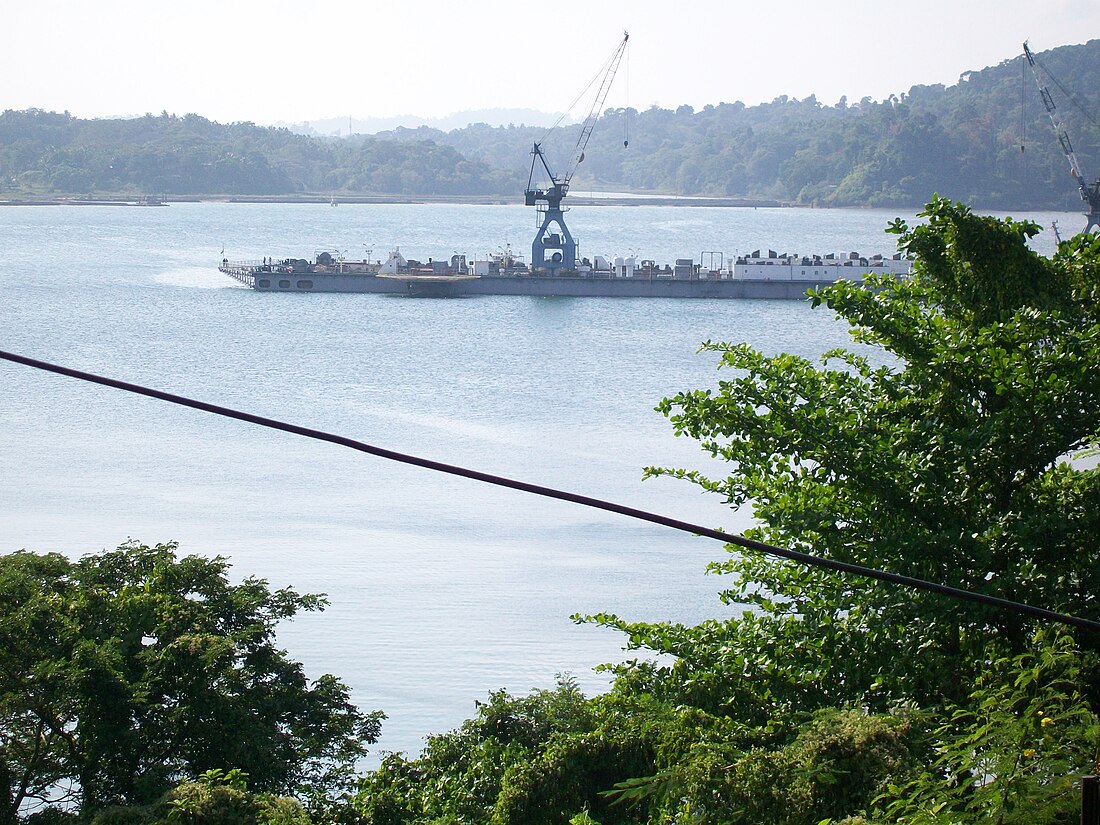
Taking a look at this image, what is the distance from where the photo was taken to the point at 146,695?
9578mm

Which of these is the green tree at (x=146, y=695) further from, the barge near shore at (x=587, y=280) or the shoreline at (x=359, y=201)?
the shoreline at (x=359, y=201)

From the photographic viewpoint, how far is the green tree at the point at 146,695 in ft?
31.3

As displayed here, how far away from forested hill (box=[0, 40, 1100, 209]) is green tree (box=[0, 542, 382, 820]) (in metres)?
131

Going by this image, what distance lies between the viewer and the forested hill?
140375mm

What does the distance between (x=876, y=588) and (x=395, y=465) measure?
73.2 ft

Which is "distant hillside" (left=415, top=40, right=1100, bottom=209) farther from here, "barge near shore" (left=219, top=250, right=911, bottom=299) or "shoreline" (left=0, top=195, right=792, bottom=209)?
"barge near shore" (left=219, top=250, right=911, bottom=299)

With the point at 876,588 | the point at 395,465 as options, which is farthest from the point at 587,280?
the point at 876,588

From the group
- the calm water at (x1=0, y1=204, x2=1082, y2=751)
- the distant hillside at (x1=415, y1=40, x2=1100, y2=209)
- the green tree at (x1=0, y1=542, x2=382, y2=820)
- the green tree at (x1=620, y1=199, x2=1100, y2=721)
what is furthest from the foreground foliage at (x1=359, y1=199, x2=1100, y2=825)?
the distant hillside at (x1=415, y1=40, x2=1100, y2=209)

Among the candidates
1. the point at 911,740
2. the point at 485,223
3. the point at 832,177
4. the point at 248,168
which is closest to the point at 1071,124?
the point at 832,177

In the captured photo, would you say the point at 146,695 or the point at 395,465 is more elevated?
the point at 146,695

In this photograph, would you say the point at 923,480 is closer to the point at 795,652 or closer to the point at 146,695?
the point at 795,652

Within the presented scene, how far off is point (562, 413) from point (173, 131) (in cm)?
15630

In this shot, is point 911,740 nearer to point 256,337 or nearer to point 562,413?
point 562,413

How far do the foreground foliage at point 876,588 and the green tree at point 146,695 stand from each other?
3.40ft
